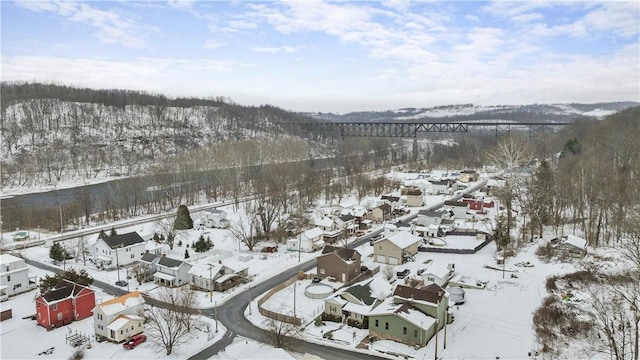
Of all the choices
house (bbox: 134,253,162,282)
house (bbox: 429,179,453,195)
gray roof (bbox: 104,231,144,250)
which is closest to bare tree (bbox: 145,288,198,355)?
house (bbox: 134,253,162,282)

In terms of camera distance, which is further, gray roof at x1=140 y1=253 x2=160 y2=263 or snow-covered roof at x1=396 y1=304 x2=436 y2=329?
gray roof at x1=140 y1=253 x2=160 y2=263

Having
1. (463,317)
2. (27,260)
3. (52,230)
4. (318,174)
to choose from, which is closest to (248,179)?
(318,174)

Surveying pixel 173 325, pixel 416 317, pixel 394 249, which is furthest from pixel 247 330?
pixel 394 249

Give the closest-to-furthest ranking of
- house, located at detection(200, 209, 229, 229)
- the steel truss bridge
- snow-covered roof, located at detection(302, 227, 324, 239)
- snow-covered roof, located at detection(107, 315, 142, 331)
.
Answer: snow-covered roof, located at detection(107, 315, 142, 331) < snow-covered roof, located at detection(302, 227, 324, 239) < house, located at detection(200, 209, 229, 229) < the steel truss bridge

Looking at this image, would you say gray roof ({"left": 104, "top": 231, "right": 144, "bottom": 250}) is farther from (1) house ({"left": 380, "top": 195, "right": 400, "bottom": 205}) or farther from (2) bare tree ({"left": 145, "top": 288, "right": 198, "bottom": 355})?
(1) house ({"left": 380, "top": 195, "right": 400, "bottom": 205})

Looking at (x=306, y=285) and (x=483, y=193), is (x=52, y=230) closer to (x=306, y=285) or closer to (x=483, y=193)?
(x=306, y=285)

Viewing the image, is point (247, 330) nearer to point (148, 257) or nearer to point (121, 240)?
point (148, 257)

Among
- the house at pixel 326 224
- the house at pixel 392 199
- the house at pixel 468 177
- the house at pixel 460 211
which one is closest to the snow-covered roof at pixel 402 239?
the house at pixel 326 224
